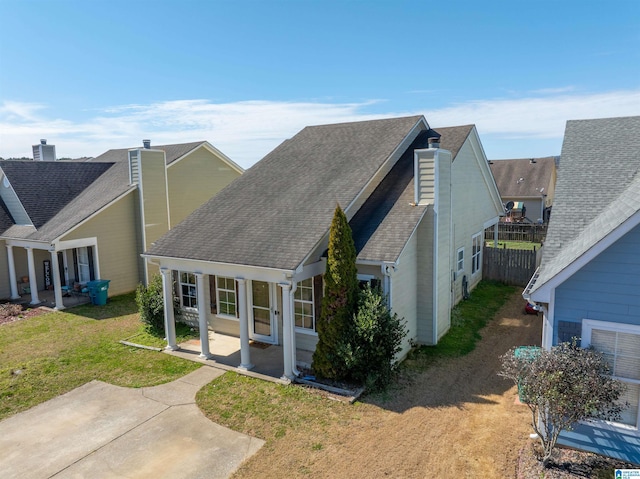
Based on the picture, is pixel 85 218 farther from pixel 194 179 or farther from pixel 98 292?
pixel 194 179

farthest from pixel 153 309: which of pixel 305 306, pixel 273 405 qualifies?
pixel 273 405

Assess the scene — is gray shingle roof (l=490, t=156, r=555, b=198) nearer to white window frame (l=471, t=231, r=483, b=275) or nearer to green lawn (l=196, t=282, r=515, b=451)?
white window frame (l=471, t=231, r=483, b=275)

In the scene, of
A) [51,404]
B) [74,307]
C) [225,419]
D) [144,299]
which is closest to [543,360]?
[225,419]

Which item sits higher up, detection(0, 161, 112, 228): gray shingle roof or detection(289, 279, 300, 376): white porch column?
detection(0, 161, 112, 228): gray shingle roof

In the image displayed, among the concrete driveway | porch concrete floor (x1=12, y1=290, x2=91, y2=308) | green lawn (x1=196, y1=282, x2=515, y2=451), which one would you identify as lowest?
the concrete driveway

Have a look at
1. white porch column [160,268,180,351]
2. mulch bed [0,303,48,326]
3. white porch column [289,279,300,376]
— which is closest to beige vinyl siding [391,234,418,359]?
white porch column [289,279,300,376]

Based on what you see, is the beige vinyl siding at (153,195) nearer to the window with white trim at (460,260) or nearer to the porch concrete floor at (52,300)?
the porch concrete floor at (52,300)

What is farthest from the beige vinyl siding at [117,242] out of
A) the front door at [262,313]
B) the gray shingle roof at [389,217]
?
the gray shingle roof at [389,217]
